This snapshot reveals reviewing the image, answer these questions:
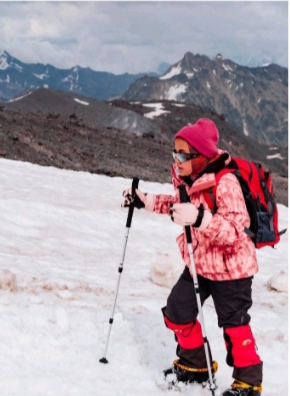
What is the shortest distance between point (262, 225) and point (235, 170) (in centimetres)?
57

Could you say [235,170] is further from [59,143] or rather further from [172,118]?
[172,118]

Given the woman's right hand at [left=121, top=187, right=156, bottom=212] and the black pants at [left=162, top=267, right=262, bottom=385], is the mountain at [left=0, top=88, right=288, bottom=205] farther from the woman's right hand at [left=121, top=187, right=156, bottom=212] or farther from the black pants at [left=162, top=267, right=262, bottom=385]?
the black pants at [left=162, top=267, right=262, bottom=385]

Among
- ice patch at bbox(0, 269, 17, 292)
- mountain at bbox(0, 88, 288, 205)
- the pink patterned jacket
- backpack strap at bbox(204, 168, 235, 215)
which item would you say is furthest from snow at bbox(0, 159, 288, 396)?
mountain at bbox(0, 88, 288, 205)

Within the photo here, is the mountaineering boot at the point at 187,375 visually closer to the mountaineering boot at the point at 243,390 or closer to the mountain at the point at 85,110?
the mountaineering boot at the point at 243,390

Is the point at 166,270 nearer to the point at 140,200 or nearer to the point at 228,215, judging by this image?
the point at 140,200

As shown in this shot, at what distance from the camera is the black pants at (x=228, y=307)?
489 centimetres

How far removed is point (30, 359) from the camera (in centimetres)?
529

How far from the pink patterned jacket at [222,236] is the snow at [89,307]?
1.22 m

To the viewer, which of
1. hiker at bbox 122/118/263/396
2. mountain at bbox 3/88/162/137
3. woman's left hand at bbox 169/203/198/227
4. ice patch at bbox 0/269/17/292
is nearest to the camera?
woman's left hand at bbox 169/203/198/227

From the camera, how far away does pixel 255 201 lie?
466cm

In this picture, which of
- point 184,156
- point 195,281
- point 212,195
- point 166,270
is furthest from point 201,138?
point 166,270

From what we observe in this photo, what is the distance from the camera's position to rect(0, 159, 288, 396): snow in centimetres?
524

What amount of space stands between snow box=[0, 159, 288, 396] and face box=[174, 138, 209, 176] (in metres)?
1.48

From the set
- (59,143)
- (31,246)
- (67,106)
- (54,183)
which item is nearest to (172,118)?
(67,106)
